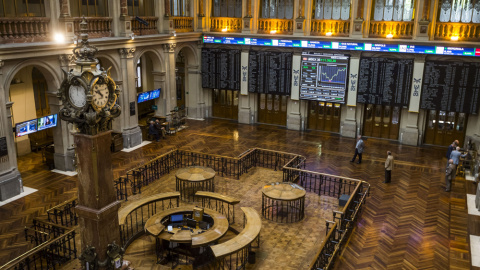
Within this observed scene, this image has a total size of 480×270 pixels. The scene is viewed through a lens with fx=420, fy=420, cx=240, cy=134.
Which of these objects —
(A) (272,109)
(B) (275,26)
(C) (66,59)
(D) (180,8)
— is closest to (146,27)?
(D) (180,8)

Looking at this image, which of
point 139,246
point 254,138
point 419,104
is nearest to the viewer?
point 139,246

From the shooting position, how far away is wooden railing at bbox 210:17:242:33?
20.0 metres

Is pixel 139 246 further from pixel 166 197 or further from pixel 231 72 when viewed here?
pixel 231 72

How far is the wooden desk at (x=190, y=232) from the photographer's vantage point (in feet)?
28.8

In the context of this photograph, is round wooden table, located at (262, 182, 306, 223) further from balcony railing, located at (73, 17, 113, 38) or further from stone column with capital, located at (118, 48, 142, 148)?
balcony railing, located at (73, 17, 113, 38)

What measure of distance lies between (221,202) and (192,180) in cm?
106

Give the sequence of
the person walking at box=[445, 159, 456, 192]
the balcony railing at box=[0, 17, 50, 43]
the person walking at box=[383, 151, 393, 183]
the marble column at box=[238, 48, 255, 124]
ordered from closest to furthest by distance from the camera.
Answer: the balcony railing at box=[0, 17, 50, 43] < the person walking at box=[445, 159, 456, 192] < the person walking at box=[383, 151, 393, 183] < the marble column at box=[238, 48, 255, 124]

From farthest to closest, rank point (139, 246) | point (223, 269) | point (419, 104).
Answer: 1. point (419, 104)
2. point (139, 246)
3. point (223, 269)

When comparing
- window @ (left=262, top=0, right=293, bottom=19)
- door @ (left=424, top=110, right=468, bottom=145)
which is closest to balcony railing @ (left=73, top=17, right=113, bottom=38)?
window @ (left=262, top=0, right=293, bottom=19)

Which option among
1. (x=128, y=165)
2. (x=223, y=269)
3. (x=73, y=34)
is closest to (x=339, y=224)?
(x=223, y=269)

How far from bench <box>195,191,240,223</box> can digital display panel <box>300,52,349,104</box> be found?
870 cm

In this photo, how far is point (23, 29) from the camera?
1235 centimetres

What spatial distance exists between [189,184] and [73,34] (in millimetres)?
6199

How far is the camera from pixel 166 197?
11.1 meters
